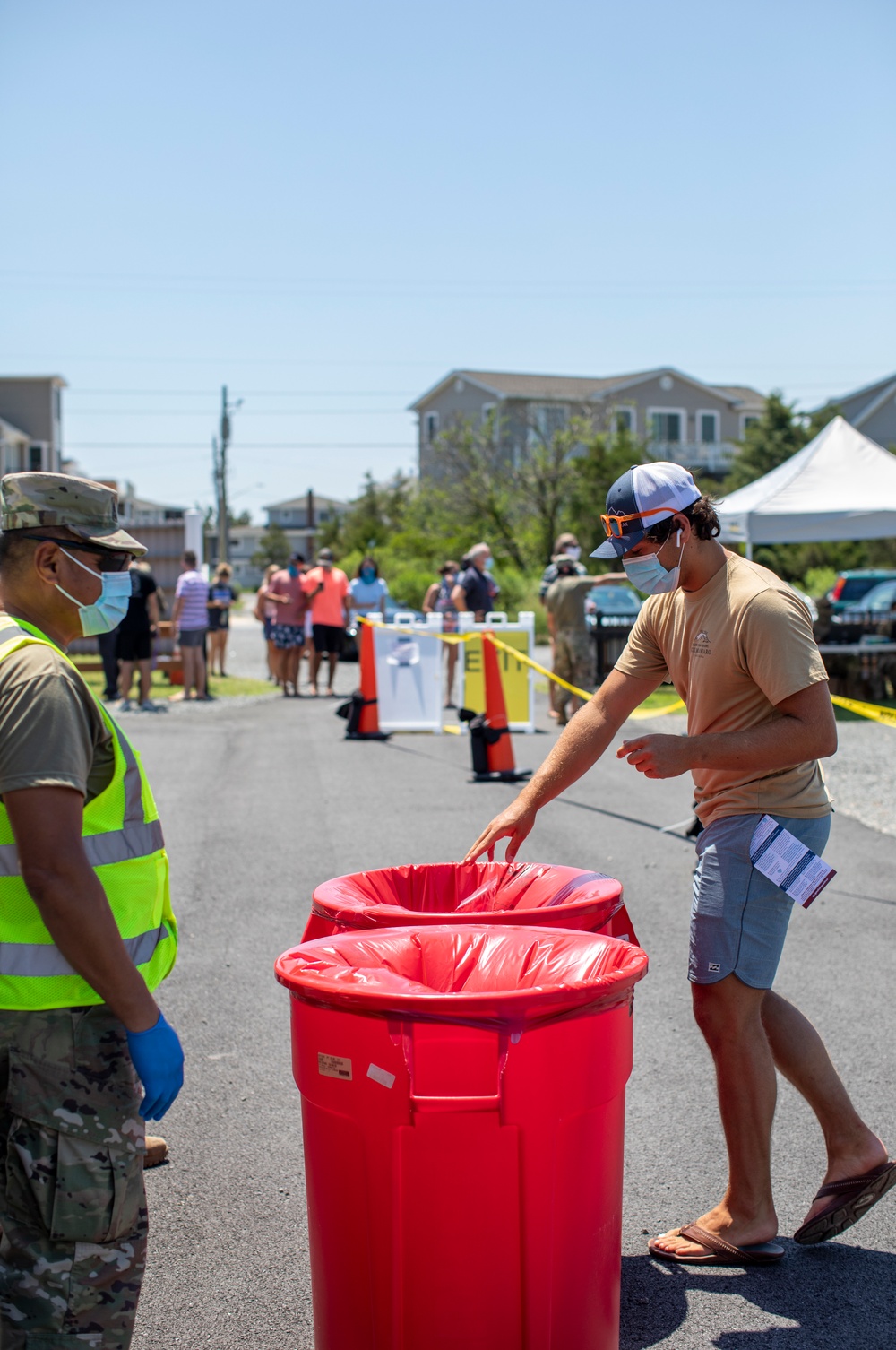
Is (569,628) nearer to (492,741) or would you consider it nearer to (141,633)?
(492,741)

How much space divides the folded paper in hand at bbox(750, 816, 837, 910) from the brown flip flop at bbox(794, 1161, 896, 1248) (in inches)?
32.4

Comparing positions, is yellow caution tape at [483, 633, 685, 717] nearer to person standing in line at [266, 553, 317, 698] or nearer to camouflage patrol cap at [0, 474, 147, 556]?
person standing in line at [266, 553, 317, 698]

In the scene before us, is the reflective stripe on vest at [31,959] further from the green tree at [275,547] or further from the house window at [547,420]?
the green tree at [275,547]

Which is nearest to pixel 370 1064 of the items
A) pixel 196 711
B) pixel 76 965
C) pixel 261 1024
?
pixel 76 965

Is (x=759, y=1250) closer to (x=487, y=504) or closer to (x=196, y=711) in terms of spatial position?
(x=196, y=711)

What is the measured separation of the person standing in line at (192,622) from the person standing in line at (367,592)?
8.31ft

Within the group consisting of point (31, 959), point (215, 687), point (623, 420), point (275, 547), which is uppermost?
point (623, 420)

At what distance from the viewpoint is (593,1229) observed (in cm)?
238

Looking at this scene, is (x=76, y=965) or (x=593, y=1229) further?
(x=593, y=1229)

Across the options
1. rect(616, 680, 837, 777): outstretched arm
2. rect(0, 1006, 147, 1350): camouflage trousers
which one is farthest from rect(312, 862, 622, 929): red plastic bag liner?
rect(0, 1006, 147, 1350): camouflage trousers

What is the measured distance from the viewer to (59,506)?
88.8 inches

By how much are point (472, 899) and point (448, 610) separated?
14.5 m

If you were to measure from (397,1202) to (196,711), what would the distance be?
46.2ft

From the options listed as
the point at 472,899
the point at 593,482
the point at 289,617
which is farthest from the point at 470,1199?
the point at 593,482
